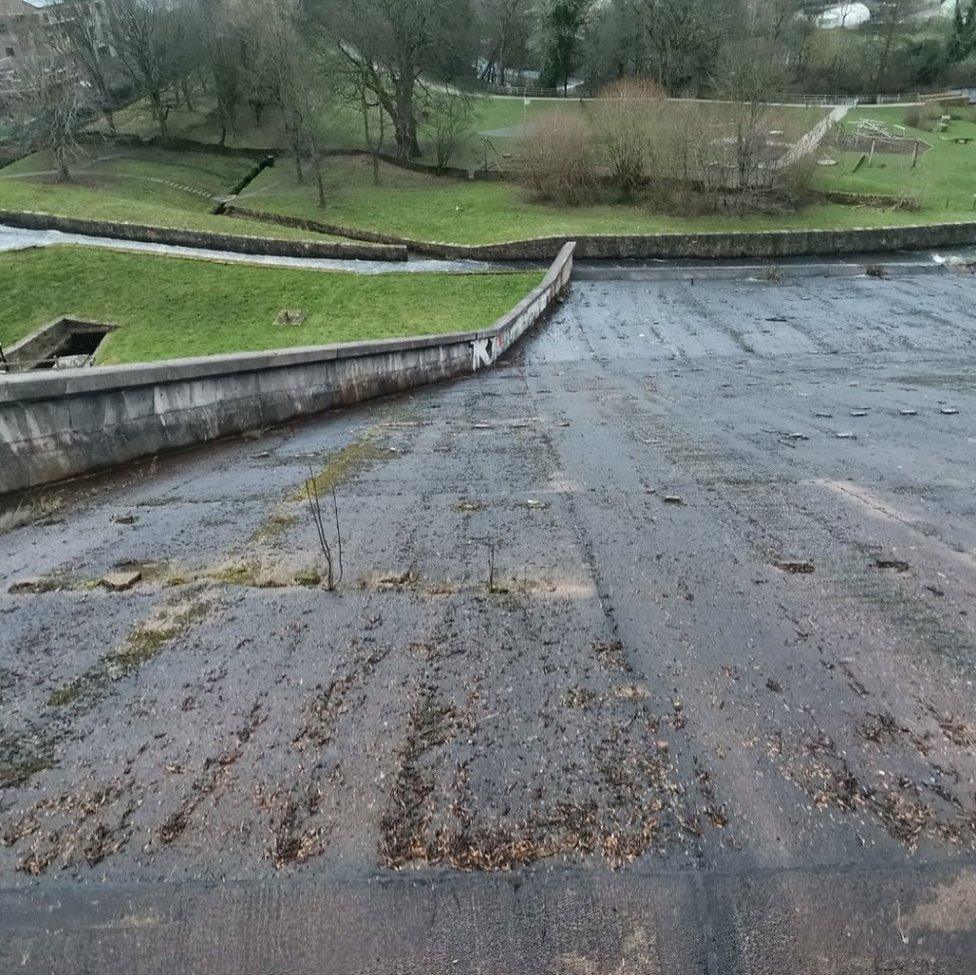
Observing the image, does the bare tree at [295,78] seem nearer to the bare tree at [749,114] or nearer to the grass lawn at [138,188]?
the grass lawn at [138,188]

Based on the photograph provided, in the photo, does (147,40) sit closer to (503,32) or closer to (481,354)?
(503,32)

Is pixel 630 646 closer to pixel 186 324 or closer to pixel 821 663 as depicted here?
pixel 821 663

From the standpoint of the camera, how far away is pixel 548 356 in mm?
17266

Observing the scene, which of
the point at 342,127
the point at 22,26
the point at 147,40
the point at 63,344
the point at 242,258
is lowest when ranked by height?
the point at 63,344

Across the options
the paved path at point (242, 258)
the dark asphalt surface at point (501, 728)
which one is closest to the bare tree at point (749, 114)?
the paved path at point (242, 258)

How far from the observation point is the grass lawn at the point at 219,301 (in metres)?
17.1

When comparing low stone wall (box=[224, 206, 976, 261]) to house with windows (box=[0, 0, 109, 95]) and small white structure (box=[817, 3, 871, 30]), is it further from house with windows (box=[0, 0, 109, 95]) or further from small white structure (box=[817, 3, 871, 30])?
small white structure (box=[817, 3, 871, 30])

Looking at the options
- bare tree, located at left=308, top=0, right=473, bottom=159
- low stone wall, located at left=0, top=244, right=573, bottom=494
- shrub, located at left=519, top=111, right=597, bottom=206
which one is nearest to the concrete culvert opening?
low stone wall, located at left=0, top=244, right=573, bottom=494

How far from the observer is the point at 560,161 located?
31.6 m

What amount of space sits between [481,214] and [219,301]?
14943 millimetres

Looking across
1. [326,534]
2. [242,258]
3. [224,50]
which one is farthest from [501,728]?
[224,50]

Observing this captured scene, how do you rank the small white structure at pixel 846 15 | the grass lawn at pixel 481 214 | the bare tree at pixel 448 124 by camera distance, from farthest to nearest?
the small white structure at pixel 846 15 < the bare tree at pixel 448 124 < the grass lawn at pixel 481 214

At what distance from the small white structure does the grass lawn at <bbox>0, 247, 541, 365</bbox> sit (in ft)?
225

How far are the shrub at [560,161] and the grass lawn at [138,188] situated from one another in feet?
38.3
